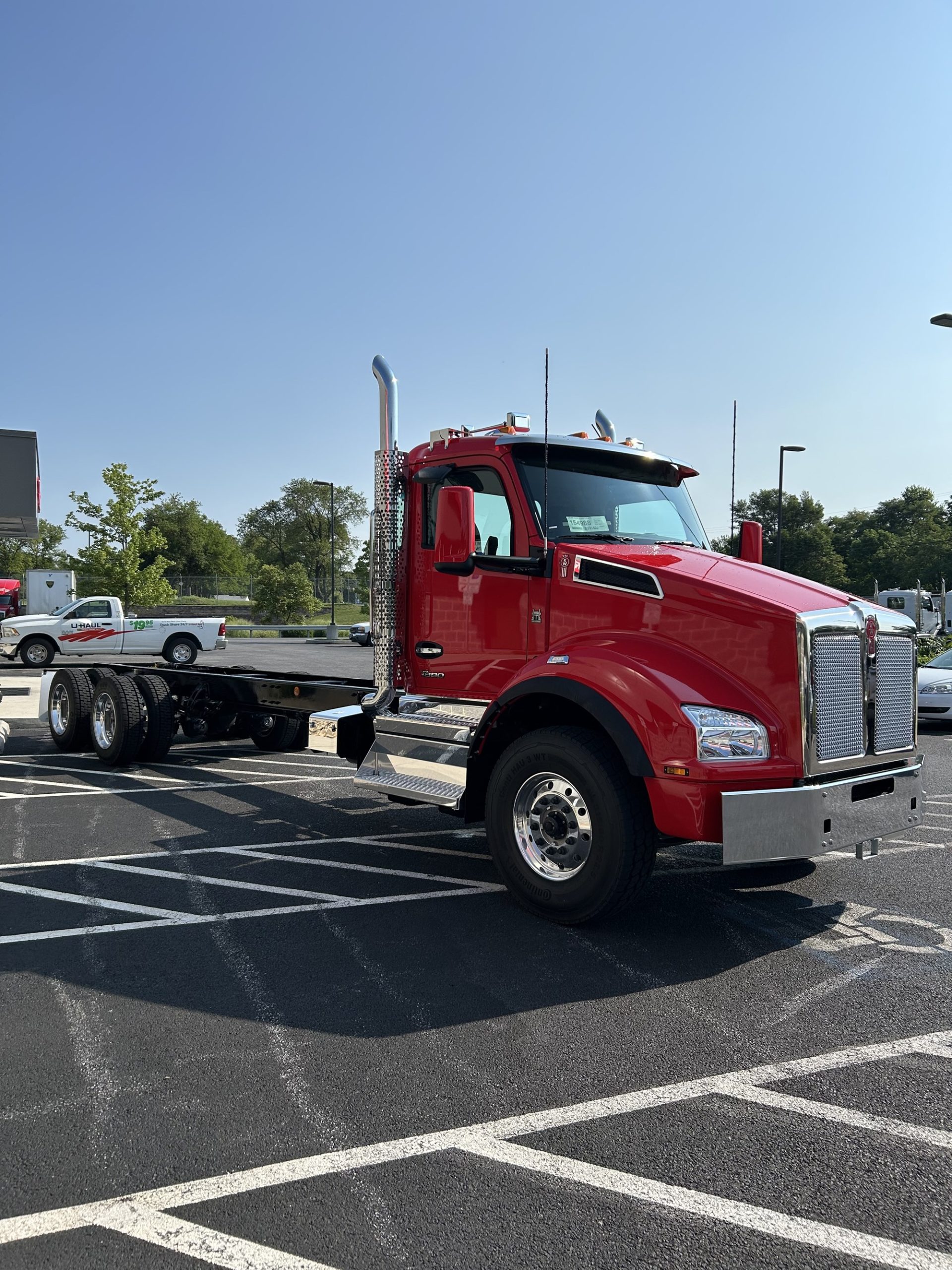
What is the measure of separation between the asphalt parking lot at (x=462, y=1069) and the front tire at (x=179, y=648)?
21707 mm

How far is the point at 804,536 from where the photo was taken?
91812 millimetres

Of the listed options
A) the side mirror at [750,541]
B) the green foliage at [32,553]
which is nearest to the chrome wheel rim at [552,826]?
the side mirror at [750,541]

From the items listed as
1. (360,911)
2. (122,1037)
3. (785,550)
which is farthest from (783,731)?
(785,550)

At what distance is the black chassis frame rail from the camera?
8391mm

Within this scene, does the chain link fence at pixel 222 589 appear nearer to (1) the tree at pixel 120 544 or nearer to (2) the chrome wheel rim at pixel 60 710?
(1) the tree at pixel 120 544

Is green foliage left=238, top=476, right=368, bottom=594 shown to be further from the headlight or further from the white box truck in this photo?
the headlight

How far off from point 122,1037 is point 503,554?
3497mm

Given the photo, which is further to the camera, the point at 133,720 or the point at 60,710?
the point at 60,710

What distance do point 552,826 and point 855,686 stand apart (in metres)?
1.76

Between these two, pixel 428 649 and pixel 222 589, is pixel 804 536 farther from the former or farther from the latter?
pixel 428 649

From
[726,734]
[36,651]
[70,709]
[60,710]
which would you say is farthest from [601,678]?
[36,651]

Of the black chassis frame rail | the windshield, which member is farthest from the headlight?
the black chassis frame rail

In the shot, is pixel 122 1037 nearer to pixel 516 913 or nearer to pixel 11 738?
pixel 516 913

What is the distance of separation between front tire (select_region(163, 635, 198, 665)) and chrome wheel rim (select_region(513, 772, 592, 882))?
2369cm
